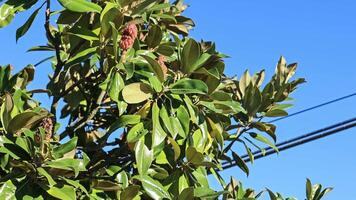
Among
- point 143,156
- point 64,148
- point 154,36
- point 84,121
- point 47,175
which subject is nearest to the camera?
point 47,175

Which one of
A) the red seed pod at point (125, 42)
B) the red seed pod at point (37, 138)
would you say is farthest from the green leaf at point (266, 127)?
the red seed pod at point (37, 138)

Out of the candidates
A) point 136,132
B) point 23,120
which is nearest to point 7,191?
point 23,120

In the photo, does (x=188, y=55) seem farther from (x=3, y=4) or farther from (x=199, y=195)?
(x=3, y=4)

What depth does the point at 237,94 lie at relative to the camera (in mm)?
3457

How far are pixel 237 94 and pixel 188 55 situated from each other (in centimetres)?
74

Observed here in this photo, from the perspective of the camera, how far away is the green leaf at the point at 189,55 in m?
2.75

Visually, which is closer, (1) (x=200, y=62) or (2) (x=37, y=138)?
(2) (x=37, y=138)

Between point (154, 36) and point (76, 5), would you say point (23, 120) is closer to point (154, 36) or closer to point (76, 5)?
point (76, 5)

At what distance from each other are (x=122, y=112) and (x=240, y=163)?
3.11ft

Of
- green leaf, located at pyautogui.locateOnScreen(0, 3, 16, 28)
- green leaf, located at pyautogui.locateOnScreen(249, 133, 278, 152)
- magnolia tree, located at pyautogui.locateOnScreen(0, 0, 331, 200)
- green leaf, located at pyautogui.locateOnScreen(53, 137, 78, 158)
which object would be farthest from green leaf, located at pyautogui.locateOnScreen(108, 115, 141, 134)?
green leaf, located at pyautogui.locateOnScreen(249, 133, 278, 152)

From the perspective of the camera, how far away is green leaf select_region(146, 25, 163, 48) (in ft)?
9.78

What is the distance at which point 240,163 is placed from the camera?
134 inches

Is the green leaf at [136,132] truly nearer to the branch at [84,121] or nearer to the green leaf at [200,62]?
the green leaf at [200,62]

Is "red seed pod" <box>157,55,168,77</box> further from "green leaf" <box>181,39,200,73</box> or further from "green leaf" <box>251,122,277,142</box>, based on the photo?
"green leaf" <box>251,122,277,142</box>
